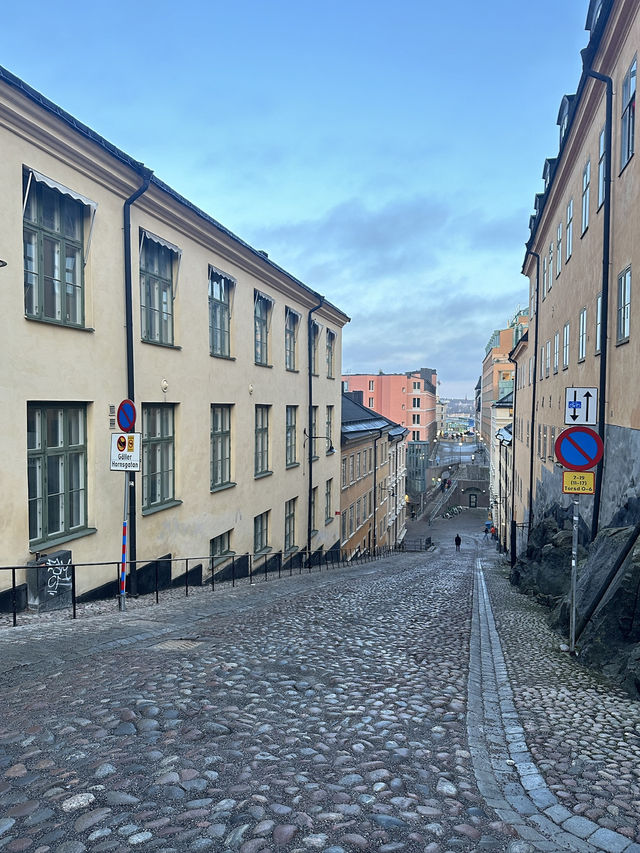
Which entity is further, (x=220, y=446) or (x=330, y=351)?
(x=330, y=351)

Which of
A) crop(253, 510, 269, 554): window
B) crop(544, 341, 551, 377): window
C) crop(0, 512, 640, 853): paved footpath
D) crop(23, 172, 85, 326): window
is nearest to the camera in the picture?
crop(0, 512, 640, 853): paved footpath

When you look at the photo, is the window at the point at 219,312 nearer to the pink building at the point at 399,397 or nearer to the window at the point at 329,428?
the window at the point at 329,428

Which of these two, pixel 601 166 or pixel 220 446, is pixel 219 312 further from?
pixel 601 166

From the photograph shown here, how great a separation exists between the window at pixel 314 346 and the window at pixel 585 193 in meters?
11.8

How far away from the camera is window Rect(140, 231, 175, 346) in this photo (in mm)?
12117

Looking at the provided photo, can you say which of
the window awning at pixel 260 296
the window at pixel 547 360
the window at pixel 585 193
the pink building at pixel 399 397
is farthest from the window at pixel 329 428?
the pink building at pixel 399 397

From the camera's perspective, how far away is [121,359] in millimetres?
11070

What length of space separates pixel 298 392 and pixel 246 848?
63.1 ft

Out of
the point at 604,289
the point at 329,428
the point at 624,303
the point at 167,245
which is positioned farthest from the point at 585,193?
the point at 329,428

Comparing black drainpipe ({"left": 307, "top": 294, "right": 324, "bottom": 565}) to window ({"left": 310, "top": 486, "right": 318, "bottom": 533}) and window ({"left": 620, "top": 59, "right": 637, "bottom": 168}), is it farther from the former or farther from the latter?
window ({"left": 620, "top": 59, "right": 637, "bottom": 168})

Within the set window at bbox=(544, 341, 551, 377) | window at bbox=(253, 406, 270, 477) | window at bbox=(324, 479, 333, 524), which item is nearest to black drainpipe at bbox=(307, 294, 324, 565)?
window at bbox=(324, 479, 333, 524)

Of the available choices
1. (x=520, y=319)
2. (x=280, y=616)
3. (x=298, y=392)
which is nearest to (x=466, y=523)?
(x=520, y=319)

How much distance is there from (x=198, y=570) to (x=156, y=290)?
6.56 m

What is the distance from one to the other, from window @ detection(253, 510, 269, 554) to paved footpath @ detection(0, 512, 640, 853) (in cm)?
977
